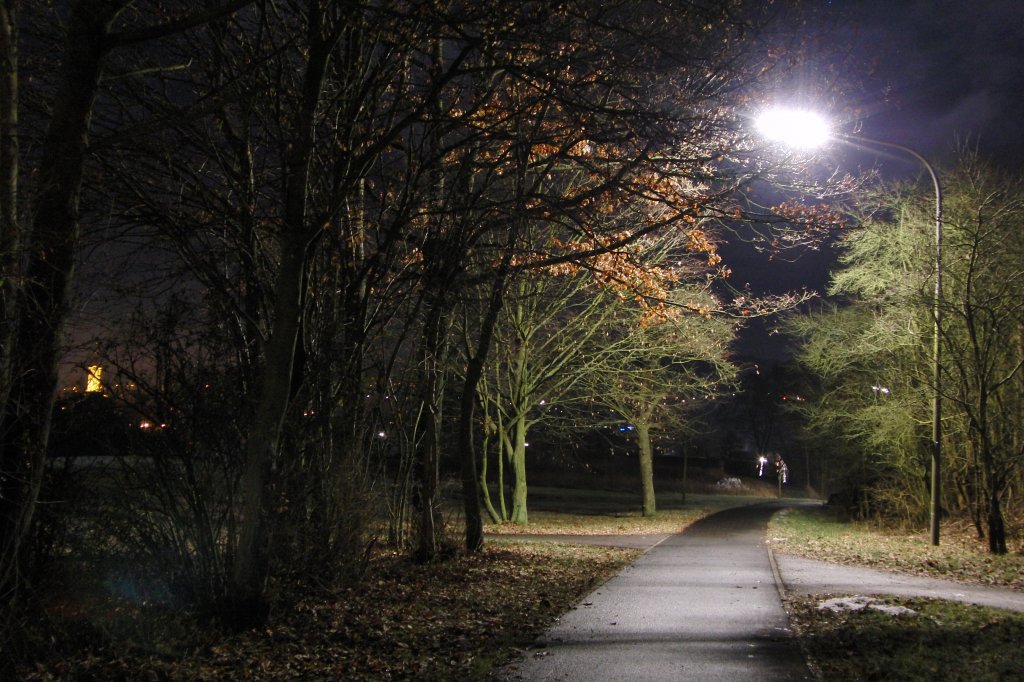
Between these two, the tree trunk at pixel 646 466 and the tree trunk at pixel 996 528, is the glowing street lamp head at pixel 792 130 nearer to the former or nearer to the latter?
the tree trunk at pixel 996 528

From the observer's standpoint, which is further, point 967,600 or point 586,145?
point 586,145

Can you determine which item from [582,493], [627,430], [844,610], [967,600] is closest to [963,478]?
[627,430]

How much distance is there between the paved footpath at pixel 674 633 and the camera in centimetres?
666

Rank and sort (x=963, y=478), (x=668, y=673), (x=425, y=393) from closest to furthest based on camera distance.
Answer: (x=668, y=673)
(x=425, y=393)
(x=963, y=478)

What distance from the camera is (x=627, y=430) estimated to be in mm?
30453

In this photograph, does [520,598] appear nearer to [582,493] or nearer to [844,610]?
[844,610]

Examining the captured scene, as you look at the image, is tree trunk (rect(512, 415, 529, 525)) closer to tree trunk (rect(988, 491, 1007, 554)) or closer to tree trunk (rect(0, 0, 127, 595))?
tree trunk (rect(988, 491, 1007, 554))

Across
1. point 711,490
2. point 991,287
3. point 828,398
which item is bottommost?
point 711,490

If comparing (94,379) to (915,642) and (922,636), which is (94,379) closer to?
(915,642)

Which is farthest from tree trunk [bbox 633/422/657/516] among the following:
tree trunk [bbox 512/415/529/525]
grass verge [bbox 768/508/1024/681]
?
grass verge [bbox 768/508/1024/681]

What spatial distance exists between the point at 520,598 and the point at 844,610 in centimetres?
387

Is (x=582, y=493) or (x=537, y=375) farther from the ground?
(x=537, y=375)

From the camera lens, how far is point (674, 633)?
8.11 metres

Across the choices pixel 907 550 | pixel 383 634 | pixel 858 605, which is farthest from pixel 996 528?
pixel 383 634
